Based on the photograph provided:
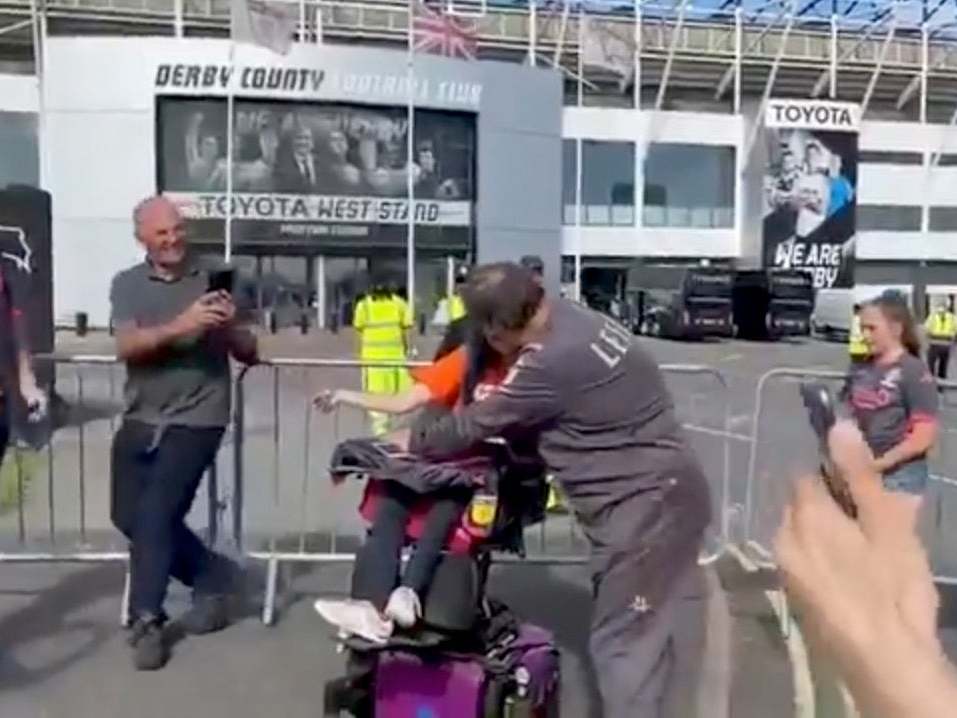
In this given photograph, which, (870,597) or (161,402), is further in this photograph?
(161,402)

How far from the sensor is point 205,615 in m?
6.00

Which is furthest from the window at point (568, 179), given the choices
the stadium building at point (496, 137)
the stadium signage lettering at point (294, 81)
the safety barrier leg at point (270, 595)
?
the safety barrier leg at point (270, 595)

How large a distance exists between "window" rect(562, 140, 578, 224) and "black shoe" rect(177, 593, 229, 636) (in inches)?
1919

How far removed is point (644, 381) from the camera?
13.3ft

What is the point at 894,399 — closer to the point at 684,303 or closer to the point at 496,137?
the point at 684,303

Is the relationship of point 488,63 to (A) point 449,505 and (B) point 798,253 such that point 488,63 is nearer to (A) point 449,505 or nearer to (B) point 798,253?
(B) point 798,253

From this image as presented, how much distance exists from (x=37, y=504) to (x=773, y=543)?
8.35 m

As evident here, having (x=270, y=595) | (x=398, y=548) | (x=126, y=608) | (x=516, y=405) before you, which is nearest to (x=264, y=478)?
(x=270, y=595)

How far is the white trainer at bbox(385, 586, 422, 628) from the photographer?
13.5ft

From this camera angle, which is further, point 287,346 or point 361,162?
point 361,162

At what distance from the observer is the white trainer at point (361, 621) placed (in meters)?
4.18

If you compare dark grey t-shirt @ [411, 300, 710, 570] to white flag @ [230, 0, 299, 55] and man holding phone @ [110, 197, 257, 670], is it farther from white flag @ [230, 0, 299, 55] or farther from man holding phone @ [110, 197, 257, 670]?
white flag @ [230, 0, 299, 55]

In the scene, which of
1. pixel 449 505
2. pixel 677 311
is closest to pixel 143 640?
pixel 449 505

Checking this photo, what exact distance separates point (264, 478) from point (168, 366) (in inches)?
139
